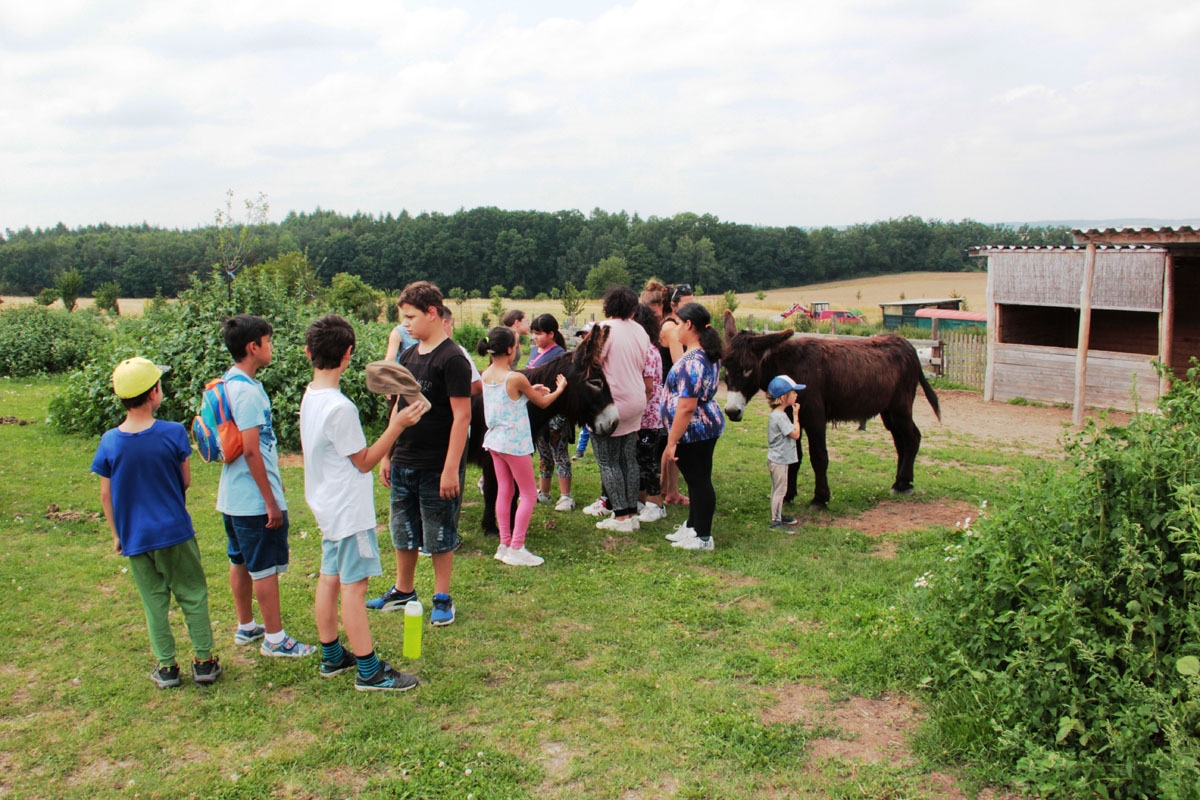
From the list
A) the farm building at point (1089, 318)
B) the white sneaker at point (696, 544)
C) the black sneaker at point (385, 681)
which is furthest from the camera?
the farm building at point (1089, 318)

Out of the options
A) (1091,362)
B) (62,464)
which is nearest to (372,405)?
(62,464)

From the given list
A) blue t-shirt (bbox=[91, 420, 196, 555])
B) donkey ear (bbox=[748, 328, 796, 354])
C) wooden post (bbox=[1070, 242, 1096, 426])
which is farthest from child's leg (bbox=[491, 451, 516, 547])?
wooden post (bbox=[1070, 242, 1096, 426])

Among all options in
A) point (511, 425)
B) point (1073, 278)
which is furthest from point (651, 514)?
point (1073, 278)

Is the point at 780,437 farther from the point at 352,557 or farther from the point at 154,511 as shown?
the point at 154,511

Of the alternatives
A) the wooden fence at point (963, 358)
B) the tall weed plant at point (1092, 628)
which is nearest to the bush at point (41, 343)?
the tall weed plant at point (1092, 628)

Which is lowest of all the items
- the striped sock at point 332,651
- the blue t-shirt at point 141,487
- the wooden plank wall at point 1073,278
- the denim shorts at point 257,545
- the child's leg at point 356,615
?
the striped sock at point 332,651

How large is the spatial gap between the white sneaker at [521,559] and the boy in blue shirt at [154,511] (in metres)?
2.23

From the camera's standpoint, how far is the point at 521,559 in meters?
5.79

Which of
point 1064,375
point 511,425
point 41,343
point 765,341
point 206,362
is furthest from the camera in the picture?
point 41,343

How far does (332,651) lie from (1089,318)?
14.1 m

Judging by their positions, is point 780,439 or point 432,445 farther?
point 780,439

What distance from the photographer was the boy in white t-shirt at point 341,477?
12.1 ft

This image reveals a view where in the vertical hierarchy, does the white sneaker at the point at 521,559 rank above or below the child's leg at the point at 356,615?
below

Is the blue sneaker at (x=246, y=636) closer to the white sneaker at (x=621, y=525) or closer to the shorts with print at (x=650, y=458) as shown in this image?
the white sneaker at (x=621, y=525)
